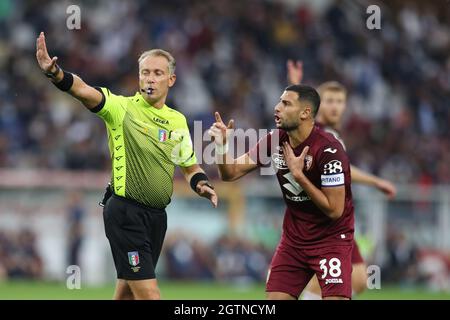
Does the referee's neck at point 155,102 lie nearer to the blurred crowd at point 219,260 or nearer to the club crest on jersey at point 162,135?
the club crest on jersey at point 162,135

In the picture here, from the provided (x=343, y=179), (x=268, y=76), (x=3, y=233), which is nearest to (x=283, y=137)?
(x=343, y=179)

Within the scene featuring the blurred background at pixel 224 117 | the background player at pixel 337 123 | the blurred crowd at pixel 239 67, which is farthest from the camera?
the blurred crowd at pixel 239 67

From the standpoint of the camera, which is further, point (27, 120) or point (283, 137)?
point (27, 120)

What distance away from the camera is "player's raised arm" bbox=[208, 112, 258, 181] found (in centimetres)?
872

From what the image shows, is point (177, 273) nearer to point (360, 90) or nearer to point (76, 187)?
point (76, 187)

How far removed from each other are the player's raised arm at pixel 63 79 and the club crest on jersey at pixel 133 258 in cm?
131

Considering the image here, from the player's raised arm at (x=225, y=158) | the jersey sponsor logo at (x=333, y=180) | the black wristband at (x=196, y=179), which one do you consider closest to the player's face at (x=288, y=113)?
the player's raised arm at (x=225, y=158)

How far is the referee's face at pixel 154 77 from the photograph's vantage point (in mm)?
8820

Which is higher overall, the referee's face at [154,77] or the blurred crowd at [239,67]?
the blurred crowd at [239,67]

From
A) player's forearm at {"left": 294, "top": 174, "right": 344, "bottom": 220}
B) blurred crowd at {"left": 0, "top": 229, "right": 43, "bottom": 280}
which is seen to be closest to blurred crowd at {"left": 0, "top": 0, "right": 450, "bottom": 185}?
blurred crowd at {"left": 0, "top": 229, "right": 43, "bottom": 280}

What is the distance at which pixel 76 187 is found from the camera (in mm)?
21234

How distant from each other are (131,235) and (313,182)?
5.57 feet

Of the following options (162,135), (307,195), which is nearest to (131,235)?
(162,135)

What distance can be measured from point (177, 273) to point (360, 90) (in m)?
7.34
